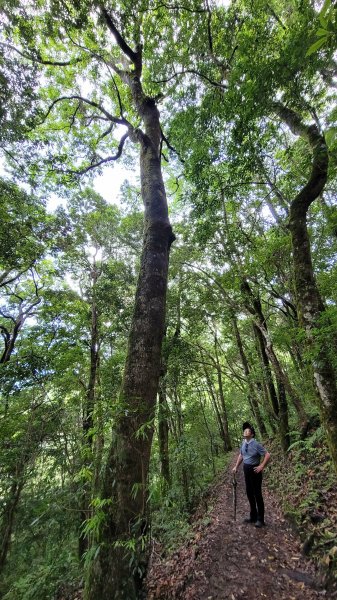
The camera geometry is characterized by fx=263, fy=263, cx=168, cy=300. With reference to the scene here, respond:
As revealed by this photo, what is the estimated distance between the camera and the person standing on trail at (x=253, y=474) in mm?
4926

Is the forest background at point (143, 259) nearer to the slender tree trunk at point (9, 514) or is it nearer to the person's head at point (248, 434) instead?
the slender tree trunk at point (9, 514)

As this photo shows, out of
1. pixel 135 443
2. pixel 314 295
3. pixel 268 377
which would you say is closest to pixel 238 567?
pixel 135 443

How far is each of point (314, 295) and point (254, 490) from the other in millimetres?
3805

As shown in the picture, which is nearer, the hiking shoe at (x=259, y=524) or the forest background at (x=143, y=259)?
the forest background at (x=143, y=259)

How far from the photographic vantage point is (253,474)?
495 centimetres

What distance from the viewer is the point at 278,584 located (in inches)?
133

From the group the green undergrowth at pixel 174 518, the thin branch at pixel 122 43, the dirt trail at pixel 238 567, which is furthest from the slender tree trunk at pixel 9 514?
the thin branch at pixel 122 43

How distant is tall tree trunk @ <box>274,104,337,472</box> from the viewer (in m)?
4.05

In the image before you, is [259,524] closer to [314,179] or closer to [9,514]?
[9,514]

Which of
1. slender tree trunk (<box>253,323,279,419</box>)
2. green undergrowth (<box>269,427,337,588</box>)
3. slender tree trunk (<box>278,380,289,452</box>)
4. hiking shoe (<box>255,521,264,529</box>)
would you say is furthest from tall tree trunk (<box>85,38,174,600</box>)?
slender tree trunk (<box>253,323,279,419</box>)

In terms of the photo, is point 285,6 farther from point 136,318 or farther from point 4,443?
point 4,443

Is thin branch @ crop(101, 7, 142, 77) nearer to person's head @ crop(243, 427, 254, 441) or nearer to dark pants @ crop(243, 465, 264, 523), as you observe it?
person's head @ crop(243, 427, 254, 441)

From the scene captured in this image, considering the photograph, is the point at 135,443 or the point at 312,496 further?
the point at 312,496

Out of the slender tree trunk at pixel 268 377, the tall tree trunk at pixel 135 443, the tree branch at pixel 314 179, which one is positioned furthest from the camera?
the slender tree trunk at pixel 268 377
